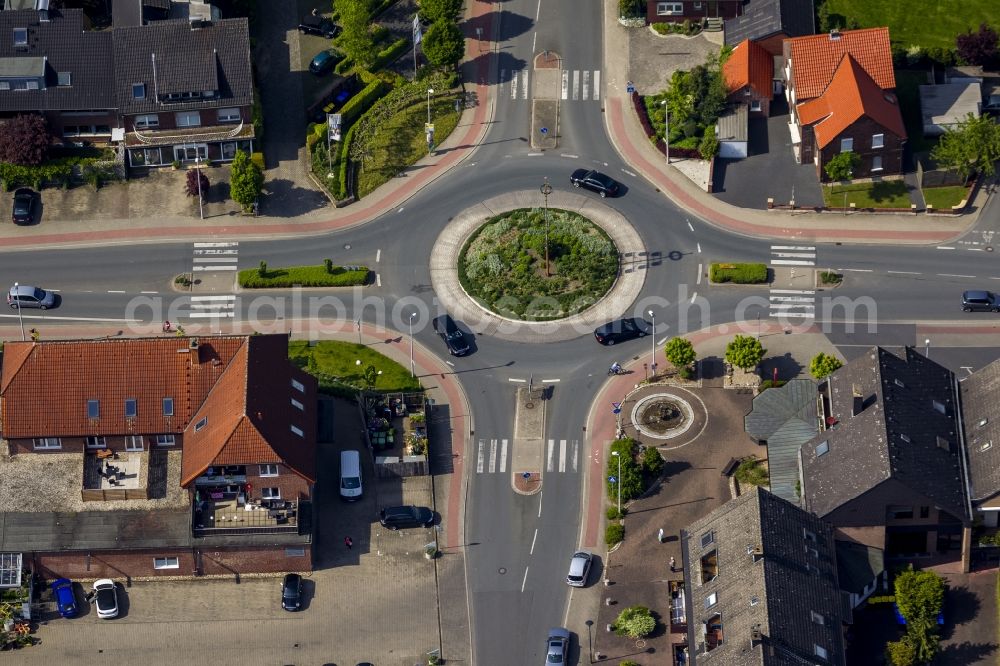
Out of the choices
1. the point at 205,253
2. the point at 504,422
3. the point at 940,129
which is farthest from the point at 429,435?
the point at 940,129

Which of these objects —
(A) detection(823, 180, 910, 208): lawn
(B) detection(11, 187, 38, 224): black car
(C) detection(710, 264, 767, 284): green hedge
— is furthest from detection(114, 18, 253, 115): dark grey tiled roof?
(A) detection(823, 180, 910, 208): lawn

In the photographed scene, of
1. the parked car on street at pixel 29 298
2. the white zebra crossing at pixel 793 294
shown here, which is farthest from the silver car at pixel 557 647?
the parked car on street at pixel 29 298

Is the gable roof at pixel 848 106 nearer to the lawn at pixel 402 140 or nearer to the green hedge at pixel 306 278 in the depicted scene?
the lawn at pixel 402 140

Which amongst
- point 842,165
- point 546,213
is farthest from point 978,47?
Result: point 546,213

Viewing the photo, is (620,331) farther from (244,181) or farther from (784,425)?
(244,181)

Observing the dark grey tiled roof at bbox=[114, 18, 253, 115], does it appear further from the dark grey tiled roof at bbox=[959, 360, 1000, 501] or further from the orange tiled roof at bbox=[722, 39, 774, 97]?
the dark grey tiled roof at bbox=[959, 360, 1000, 501]

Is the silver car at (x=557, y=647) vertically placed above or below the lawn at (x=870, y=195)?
below
